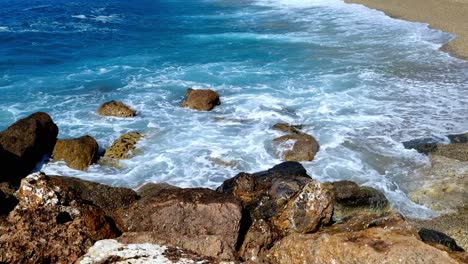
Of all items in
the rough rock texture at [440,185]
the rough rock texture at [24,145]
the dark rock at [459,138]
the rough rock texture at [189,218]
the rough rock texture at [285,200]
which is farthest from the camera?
the dark rock at [459,138]

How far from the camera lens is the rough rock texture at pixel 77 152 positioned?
14453mm

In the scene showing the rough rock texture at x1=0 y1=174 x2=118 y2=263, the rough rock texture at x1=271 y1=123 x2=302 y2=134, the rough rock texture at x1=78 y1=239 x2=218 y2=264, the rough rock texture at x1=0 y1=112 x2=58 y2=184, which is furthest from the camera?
the rough rock texture at x1=271 y1=123 x2=302 y2=134

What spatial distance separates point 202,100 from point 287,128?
14.5 feet

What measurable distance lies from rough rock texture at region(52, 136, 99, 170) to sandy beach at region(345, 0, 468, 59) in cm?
2104

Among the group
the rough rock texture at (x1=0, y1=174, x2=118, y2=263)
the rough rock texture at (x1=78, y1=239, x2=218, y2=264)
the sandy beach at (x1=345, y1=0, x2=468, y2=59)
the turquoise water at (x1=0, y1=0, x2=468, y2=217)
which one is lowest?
the turquoise water at (x1=0, y1=0, x2=468, y2=217)

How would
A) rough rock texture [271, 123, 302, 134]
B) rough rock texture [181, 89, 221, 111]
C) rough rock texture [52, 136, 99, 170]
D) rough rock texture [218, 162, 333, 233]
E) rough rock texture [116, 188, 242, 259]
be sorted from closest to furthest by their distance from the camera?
rough rock texture [116, 188, 242, 259], rough rock texture [218, 162, 333, 233], rough rock texture [52, 136, 99, 170], rough rock texture [271, 123, 302, 134], rough rock texture [181, 89, 221, 111]

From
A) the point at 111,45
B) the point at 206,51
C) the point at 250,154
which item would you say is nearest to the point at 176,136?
the point at 250,154

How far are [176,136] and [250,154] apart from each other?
3.29 meters

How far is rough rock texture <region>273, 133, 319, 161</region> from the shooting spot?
14664 millimetres

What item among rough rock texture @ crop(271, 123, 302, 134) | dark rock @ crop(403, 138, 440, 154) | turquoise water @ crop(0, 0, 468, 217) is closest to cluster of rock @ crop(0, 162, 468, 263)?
turquoise water @ crop(0, 0, 468, 217)

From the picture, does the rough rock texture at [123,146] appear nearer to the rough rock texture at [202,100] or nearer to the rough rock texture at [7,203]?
the rough rock texture at [202,100]

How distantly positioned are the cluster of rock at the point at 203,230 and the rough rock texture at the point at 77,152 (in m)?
4.13

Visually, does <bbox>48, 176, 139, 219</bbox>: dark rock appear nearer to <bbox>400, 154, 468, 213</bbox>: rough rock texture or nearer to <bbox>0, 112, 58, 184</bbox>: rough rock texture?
<bbox>0, 112, 58, 184</bbox>: rough rock texture

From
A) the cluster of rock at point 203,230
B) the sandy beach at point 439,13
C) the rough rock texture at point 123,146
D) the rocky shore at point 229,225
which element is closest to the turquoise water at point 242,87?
the rough rock texture at point 123,146
